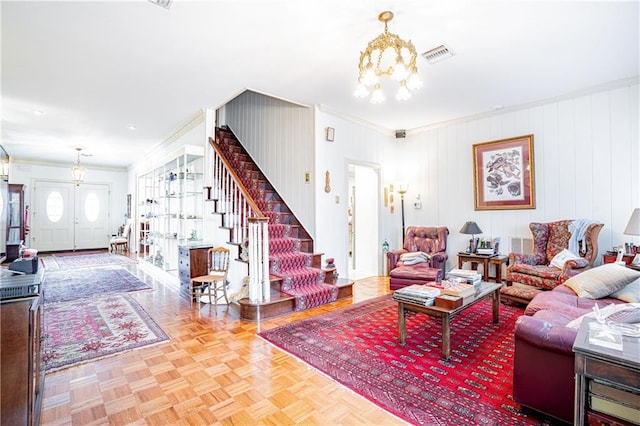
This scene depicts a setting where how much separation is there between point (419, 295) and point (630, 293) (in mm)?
1839

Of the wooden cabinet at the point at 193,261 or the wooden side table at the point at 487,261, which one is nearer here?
the wooden cabinet at the point at 193,261

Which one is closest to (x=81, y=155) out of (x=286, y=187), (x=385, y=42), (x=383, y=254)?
(x=286, y=187)

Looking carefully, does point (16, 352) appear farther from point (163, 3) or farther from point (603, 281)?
point (603, 281)

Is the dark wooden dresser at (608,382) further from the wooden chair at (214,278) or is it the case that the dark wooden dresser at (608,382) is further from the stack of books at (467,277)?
the wooden chair at (214,278)

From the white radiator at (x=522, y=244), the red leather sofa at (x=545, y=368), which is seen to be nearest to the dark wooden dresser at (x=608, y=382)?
the red leather sofa at (x=545, y=368)

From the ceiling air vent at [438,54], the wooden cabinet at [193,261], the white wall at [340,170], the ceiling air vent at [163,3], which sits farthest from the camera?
the white wall at [340,170]

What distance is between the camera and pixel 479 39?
9.92 ft

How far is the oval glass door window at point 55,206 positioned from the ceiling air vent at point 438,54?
11496mm

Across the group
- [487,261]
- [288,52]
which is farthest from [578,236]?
[288,52]

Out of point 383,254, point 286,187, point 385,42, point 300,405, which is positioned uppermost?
point 385,42

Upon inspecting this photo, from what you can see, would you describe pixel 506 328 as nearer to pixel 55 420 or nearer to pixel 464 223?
pixel 464 223

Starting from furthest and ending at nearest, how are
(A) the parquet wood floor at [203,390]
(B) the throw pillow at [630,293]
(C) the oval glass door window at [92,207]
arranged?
(C) the oval glass door window at [92,207] → (B) the throw pillow at [630,293] → (A) the parquet wood floor at [203,390]

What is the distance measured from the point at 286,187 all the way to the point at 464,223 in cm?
332

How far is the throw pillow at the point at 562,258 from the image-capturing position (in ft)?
12.6
